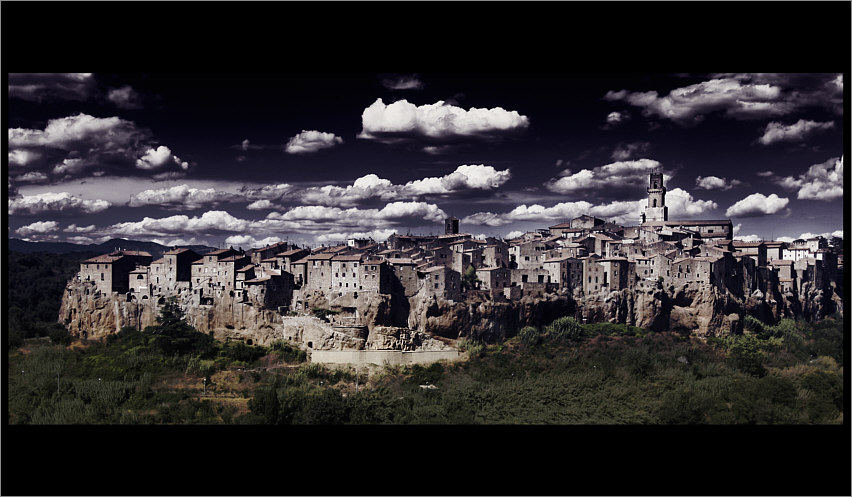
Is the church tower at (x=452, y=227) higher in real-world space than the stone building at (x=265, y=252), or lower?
higher

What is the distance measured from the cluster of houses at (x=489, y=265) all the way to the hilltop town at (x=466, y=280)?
0.08 ft

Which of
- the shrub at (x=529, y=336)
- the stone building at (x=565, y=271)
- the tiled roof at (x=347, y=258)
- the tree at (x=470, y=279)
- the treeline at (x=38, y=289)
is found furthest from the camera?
the stone building at (x=565, y=271)

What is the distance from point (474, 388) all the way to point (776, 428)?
4008 mm

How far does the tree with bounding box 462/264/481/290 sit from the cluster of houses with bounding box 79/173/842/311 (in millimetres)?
33

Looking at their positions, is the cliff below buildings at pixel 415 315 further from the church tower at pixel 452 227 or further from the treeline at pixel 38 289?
the church tower at pixel 452 227

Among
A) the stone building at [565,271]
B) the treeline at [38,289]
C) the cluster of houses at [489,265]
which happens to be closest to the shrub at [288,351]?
the cluster of houses at [489,265]

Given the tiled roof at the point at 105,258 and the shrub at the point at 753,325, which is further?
the shrub at the point at 753,325

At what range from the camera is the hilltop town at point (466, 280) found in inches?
482

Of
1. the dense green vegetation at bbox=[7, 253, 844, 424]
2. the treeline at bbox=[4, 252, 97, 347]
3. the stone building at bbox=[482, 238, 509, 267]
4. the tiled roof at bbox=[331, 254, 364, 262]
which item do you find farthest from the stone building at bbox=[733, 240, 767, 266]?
the treeline at bbox=[4, 252, 97, 347]

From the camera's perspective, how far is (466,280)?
13359mm

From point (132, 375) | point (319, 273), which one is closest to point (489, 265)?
point (319, 273)

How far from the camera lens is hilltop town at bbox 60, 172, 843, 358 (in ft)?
40.2

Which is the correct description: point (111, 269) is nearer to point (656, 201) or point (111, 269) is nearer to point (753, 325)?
point (656, 201)

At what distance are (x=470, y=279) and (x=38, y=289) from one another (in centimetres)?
974
